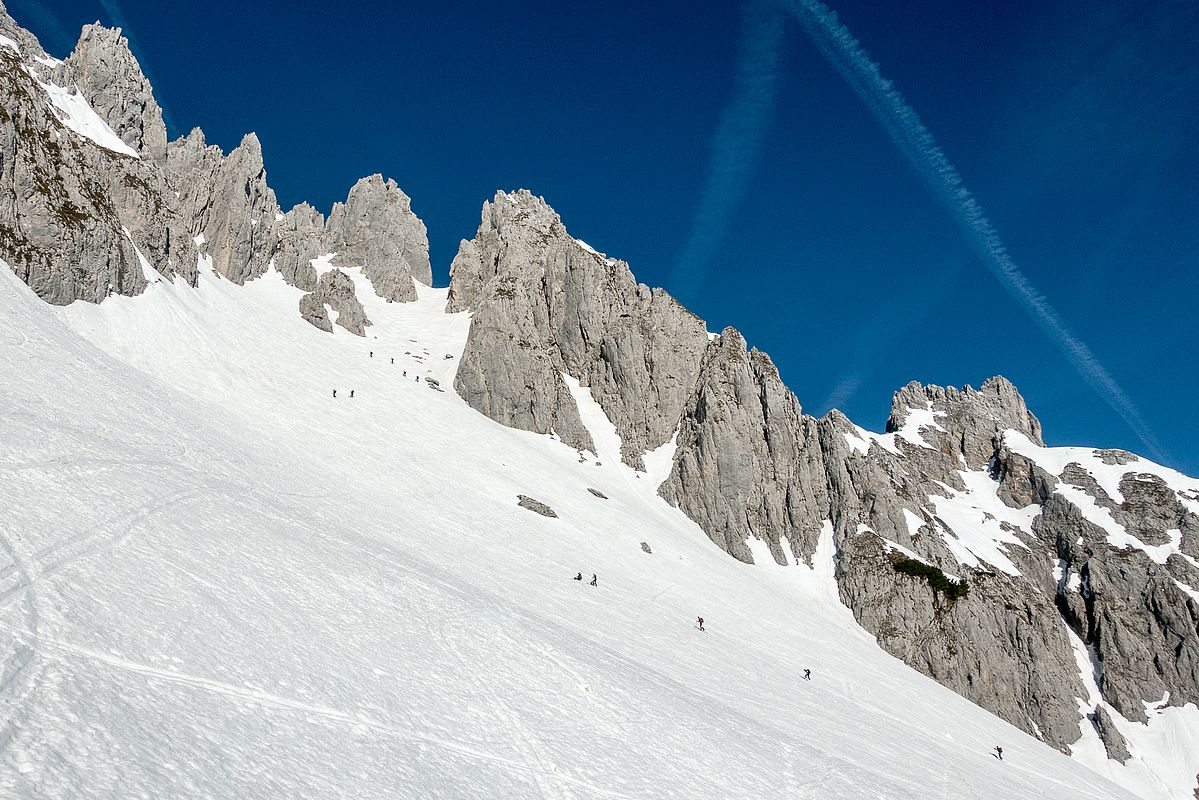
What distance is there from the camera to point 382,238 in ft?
445

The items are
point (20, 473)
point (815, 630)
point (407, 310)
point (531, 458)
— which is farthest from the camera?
point (407, 310)

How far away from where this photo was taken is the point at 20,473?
17.1m

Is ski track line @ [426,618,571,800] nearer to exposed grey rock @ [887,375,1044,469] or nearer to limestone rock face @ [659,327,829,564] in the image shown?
limestone rock face @ [659,327,829,564]

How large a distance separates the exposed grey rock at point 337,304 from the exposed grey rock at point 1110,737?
122258 millimetres

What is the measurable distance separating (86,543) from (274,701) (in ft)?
24.4

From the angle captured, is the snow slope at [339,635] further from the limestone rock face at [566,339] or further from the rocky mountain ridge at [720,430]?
the limestone rock face at [566,339]

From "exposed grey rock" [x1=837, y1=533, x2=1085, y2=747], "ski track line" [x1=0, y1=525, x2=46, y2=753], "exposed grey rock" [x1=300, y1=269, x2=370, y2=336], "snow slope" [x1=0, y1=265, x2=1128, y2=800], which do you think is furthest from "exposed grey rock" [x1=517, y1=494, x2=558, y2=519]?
"exposed grey rock" [x1=300, y1=269, x2=370, y2=336]

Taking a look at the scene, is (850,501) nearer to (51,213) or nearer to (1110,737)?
(1110,737)

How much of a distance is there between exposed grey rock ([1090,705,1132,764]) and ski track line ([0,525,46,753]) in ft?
357

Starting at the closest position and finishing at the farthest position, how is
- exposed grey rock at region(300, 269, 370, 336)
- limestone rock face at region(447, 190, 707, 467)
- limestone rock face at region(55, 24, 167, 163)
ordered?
limestone rock face at region(447, 190, 707, 467) < exposed grey rock at region(300, 269, 370, 336) < limestone rock face at region(55, 24, 167, 163)

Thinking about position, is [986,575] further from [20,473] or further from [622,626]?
[20,473]

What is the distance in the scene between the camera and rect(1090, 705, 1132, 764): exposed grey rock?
7600 centimetres

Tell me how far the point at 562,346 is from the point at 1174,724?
107726mm

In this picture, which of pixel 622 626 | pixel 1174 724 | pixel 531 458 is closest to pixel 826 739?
pixel 622 626
